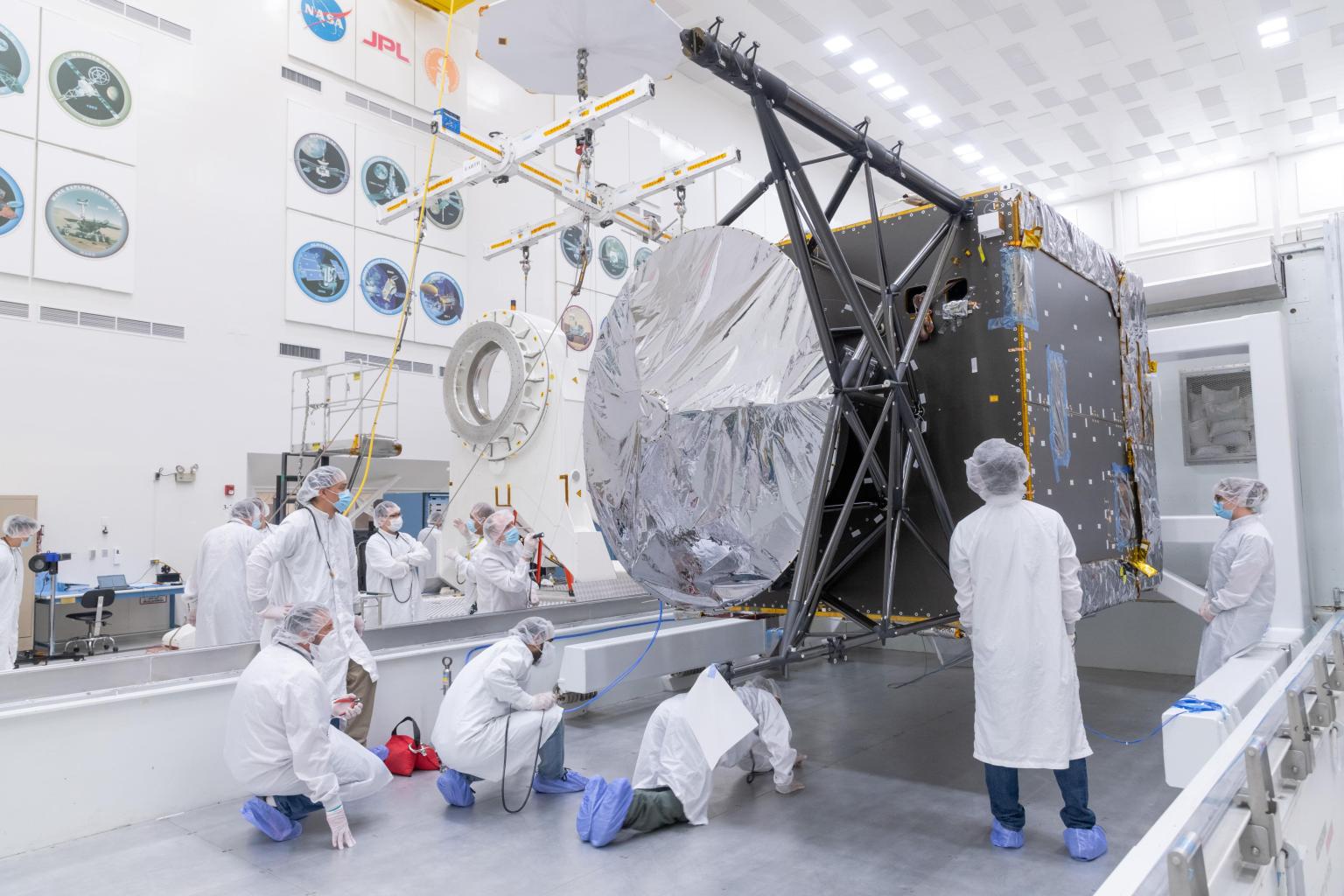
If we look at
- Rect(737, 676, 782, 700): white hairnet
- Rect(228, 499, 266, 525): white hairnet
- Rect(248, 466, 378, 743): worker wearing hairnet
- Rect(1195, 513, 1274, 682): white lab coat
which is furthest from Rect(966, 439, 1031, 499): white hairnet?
Rect(228, 499, 266, 525): white hairnet

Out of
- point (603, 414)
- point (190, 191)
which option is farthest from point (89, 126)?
point (603, 414)

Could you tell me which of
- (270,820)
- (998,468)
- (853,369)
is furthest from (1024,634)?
(270,820)

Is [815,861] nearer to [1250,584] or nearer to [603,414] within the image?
[603,414]

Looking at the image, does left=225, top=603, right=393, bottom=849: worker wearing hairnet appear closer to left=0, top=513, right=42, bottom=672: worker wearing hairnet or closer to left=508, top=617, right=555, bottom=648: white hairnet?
left=508, top=617, right=555, bottom=648: white hairnet

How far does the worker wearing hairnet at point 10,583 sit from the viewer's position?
5.12 meters

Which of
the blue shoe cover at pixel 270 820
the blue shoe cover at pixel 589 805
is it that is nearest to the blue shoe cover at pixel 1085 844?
the blue shoe cover at pixel 589 805

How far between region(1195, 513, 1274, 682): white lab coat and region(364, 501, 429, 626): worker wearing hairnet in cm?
495

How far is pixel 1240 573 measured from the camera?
4238 mm

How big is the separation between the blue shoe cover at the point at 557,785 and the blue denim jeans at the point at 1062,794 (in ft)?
6.20

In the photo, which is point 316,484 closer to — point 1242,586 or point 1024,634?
point 1024,634

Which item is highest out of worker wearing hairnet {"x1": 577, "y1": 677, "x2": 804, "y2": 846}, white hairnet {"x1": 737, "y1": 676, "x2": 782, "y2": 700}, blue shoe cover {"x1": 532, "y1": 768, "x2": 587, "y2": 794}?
white hairnet {"x1": 737, "y1": 676, "x2": 782, "y2": 700}

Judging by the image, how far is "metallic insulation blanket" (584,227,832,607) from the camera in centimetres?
335

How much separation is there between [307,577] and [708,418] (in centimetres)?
232

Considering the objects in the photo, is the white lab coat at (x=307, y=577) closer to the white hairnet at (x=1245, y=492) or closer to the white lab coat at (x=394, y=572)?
the white lab coat at (x=394, y=572)
